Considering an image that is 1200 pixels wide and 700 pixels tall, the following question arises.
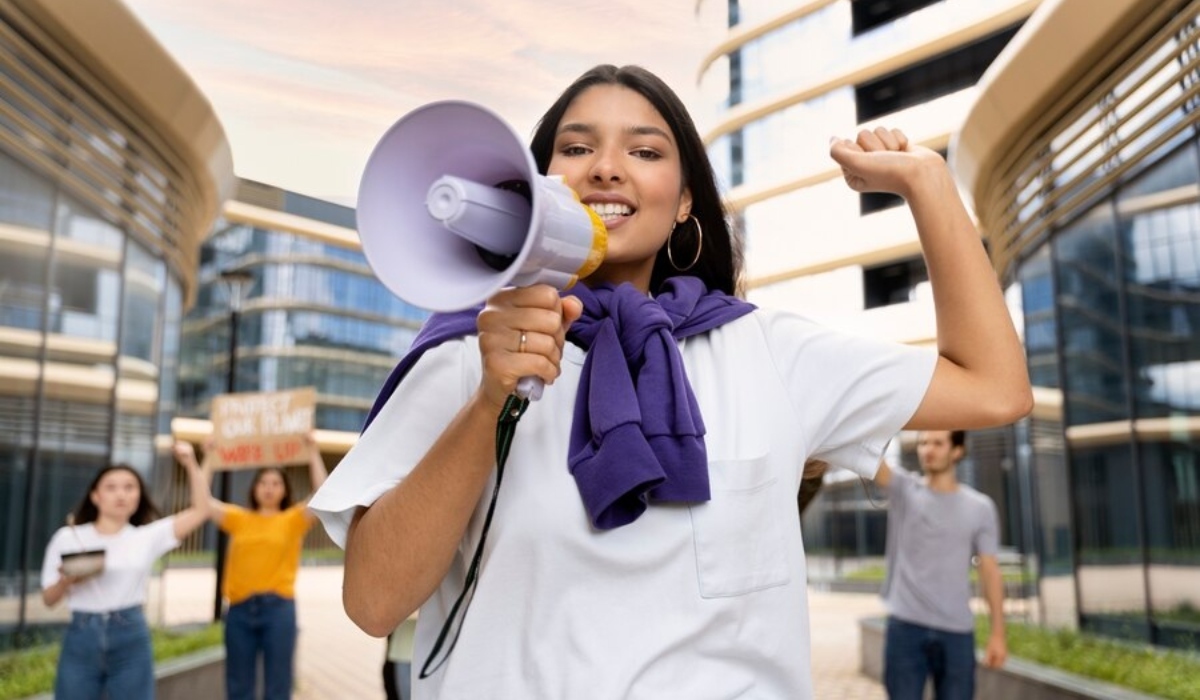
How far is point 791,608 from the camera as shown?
1.34 meters

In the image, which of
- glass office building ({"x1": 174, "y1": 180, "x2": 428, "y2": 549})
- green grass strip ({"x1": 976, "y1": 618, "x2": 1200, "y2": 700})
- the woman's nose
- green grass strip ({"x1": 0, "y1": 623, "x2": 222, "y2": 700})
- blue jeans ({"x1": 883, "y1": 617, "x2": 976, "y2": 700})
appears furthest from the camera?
glass office building ({"x1": 174, "y1": 180, "x2": 428, "y2": 549})

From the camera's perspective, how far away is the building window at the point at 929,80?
23297 millimetres

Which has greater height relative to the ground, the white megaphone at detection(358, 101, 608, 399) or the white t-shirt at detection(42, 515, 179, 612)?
the white megaphone at detection(358, 101, 608, 399)

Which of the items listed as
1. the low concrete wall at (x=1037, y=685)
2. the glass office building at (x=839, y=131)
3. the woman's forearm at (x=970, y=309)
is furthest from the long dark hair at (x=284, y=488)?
the glass office building at (x=839, y=131)

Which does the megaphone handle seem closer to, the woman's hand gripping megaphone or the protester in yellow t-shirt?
the woman's hand gripping megaphone

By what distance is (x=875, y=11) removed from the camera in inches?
1021

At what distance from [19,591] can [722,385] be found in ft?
21.4

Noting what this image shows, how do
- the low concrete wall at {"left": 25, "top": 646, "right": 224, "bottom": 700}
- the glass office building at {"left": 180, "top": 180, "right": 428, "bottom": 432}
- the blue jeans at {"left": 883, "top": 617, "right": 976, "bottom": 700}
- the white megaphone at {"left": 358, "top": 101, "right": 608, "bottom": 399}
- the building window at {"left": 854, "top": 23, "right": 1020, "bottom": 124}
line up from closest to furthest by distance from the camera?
the white megaphone at {"left": 358, "top": 101, "right": 608, "bottom": 399}, the blue jeans at {"left": 883, "top": 617, "right": 976, "bottom": 700}, the low concrete wall at {"left": 25, "top": 646, "right": 224, "bottom": 700}, the building window at {"left": 854, "top": 23, "right": 1020, "bottom": 124}, the glass office building at {"left": 180, "top": 180, "right": 428, "bottom": 432}

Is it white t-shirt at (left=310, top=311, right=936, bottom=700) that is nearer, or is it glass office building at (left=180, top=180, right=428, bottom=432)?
white t-shirt at (left=310, top=311, right=936, bottom=700)

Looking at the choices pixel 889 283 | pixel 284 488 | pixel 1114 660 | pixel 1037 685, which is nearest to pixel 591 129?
pixel 1037 685

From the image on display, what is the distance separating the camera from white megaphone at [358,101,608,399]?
1057 mm

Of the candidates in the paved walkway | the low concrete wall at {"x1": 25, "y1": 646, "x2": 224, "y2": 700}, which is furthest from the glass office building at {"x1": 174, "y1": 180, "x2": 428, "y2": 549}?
the low concrete wall at {"x1": 25, "y1": 646, "x2": 224, "y2": 700}

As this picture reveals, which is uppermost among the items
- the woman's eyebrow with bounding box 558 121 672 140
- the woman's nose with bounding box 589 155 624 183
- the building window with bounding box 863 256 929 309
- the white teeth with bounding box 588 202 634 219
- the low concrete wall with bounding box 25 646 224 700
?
the building window with bounding box 863 256 929 309

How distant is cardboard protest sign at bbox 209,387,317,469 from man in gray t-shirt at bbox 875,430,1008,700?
11.2 ft
